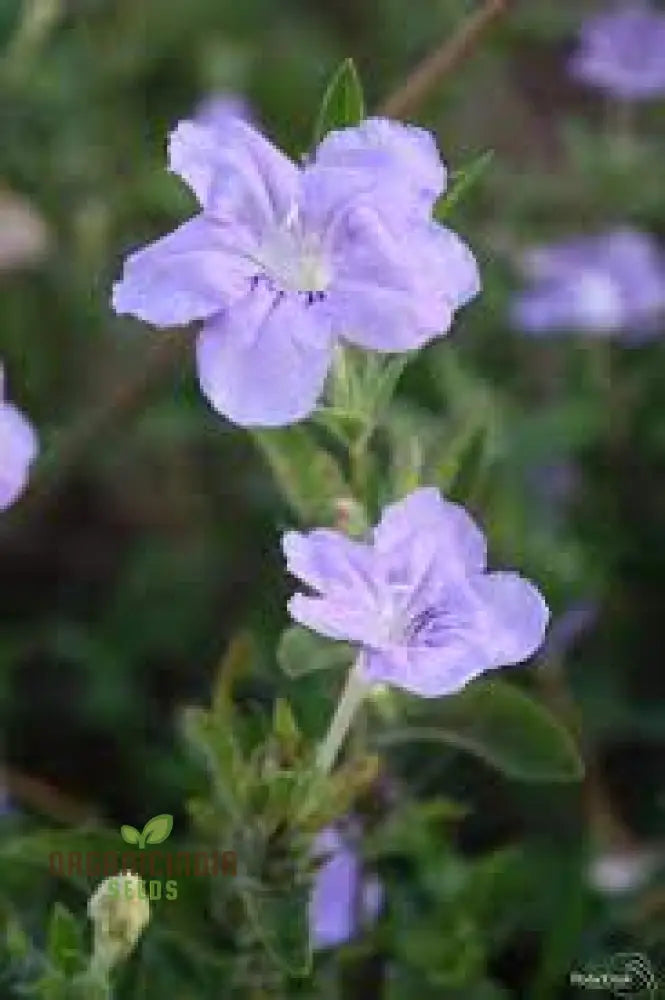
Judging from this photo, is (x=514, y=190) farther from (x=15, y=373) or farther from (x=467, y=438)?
(x=467, y=438)

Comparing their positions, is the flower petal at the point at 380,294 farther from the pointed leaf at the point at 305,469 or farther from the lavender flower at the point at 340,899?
the lavender flower at the point at 340,899

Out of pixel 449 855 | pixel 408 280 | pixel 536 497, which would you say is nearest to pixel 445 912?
pixel 449 855

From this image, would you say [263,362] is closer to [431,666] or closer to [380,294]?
[380,294]

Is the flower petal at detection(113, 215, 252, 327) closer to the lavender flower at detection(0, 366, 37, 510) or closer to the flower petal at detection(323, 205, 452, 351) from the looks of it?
the flower petal at detection(323, 205, 452, 351)

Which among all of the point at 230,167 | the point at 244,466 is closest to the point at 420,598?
the point at 230,167

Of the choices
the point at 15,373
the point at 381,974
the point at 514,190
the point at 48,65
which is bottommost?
the point at 381,974

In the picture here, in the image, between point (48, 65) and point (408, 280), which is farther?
point (48, 65)
